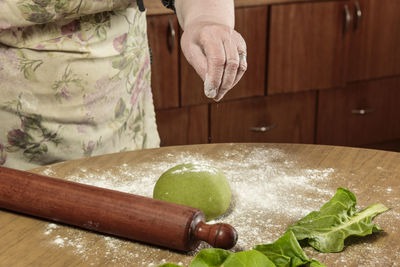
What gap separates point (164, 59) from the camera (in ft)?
7.97

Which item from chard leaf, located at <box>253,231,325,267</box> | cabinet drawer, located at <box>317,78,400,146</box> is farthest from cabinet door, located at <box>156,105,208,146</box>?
chard leaf, located at <box>253,231,325,267</box>

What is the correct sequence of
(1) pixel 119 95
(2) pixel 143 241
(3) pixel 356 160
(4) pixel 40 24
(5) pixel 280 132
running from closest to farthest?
(2) pixel 143 241
(3) pixel 356 160
(4) pixel 40 24
(1) pixel 119 95
(5) pixel 280 132

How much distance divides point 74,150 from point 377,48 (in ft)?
6.10

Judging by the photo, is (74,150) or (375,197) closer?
(375,197)

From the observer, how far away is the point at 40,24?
1.35m

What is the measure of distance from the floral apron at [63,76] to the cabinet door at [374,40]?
1549mm

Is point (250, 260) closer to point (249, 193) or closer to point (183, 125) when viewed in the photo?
point (249, 193)

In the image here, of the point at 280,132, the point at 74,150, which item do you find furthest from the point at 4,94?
the point at 280,132

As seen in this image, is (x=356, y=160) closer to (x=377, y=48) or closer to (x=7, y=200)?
(x=7, y=200)

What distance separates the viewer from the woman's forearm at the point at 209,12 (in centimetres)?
114

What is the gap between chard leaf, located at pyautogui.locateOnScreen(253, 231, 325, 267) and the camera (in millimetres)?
881

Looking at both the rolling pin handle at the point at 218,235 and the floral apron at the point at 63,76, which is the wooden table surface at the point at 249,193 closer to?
the rolling pin handle at the point at 218,235

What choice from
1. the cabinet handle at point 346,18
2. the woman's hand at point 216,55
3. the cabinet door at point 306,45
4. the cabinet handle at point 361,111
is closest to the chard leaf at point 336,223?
the woman's hand at point 216,55

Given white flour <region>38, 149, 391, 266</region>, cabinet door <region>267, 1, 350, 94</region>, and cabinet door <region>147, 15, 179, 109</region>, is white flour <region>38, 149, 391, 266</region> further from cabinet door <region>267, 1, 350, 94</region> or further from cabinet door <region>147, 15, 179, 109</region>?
cabinet door <region>267, 1, 350, 94</region>
